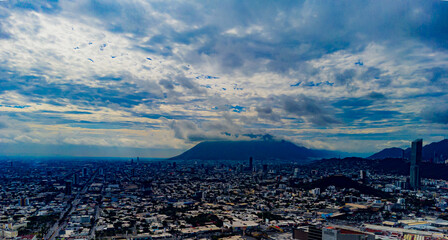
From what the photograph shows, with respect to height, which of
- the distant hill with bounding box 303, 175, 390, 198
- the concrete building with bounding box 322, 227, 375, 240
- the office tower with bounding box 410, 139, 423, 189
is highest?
the office tower with bounding box 410, 139, 423, 189

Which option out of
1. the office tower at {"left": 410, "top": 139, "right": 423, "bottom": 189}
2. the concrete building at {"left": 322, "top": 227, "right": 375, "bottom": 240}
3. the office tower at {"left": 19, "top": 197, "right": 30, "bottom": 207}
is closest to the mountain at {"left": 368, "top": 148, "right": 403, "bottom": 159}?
the office tower at {"left": 410, "top": 139, "right": 423, "bottom": 189}

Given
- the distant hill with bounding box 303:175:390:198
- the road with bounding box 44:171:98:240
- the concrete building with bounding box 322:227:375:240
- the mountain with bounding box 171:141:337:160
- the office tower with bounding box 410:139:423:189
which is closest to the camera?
the concrete building with bounding box 322:227:375:240

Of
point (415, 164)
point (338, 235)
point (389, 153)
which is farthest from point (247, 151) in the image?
A: point (338, 235)

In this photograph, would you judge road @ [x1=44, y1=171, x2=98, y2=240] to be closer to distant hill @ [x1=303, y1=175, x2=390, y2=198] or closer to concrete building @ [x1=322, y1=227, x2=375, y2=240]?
concrete building @ [x1=322, y1=227, x2=375, y2=240]

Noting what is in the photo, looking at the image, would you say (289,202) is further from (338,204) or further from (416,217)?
(416,217)

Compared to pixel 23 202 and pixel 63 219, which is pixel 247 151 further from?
pixel 63 219

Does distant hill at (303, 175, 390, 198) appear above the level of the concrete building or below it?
below

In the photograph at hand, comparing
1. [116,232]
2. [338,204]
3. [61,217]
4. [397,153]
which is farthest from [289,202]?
[397,153]
